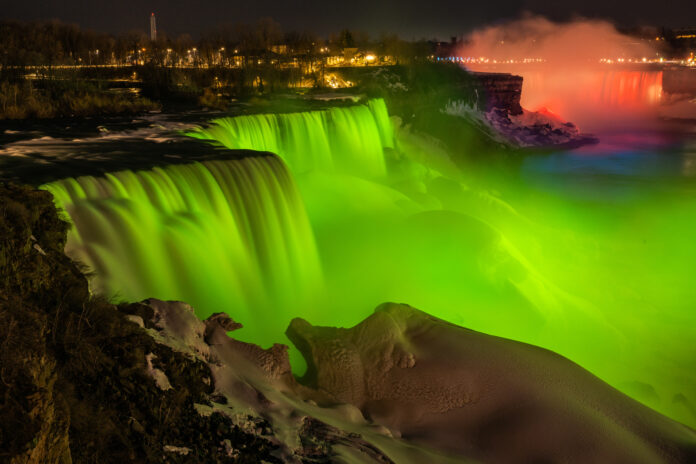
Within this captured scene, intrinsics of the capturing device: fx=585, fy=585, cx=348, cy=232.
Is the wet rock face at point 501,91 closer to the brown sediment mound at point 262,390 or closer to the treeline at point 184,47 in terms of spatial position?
the treeline at point 184,47

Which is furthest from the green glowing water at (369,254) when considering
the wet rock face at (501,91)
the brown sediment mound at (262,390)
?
the wet rock face at (501,91)

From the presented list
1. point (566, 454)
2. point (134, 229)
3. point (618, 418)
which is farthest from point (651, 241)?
point (134, 229)

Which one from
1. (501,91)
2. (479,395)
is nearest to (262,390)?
(479,395)

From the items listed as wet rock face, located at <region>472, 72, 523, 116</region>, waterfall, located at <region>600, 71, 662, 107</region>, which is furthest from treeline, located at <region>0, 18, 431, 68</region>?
waterfall, located at <region>600, 71, 662, 107</region>

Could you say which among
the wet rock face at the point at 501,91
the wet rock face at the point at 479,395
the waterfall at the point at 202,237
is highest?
the wet rock face at the point at 501,91

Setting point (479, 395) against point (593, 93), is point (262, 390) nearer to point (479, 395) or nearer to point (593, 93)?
point (479, 395)

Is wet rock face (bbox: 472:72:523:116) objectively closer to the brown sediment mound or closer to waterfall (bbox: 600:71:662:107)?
waterfall (bbox: 600:71:662:107)

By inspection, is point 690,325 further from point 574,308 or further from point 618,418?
point 618,418
